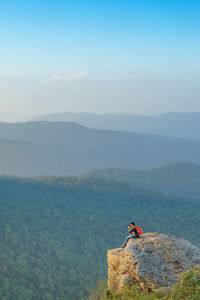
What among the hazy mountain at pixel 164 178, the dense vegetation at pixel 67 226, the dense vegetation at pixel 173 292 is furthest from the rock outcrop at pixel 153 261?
the hazy mountain at pixel 164 178

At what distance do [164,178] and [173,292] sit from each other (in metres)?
135

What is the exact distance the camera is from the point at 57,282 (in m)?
49.4

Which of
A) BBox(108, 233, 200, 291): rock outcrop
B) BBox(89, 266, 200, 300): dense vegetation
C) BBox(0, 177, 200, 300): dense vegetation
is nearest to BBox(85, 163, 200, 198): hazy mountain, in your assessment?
BBox(0, 177, 200, 300): dense vegetation

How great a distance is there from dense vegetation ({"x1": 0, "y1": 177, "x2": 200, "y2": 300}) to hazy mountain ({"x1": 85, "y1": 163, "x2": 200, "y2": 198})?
86.2ft

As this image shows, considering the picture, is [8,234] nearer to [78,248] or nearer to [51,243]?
[51,243]

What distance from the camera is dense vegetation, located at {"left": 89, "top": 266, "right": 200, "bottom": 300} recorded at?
39.9ft

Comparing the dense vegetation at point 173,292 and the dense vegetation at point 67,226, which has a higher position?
the dense vegetation at point 173,292

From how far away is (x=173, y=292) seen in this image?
1259 centimetres

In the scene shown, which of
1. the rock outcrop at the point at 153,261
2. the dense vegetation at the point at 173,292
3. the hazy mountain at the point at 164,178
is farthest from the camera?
the hazy mountain at the point at 164,178

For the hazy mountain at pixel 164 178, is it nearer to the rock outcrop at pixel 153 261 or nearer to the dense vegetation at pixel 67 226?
the dense vegetation at pixel 67 226

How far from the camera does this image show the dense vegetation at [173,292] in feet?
39.9

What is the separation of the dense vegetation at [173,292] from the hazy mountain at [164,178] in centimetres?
10546

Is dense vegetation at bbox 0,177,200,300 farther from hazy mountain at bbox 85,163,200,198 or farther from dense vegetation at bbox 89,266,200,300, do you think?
dense vegetation at bbox 89,266,200,300

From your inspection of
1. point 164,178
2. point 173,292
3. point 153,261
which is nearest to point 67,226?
point 153,261
